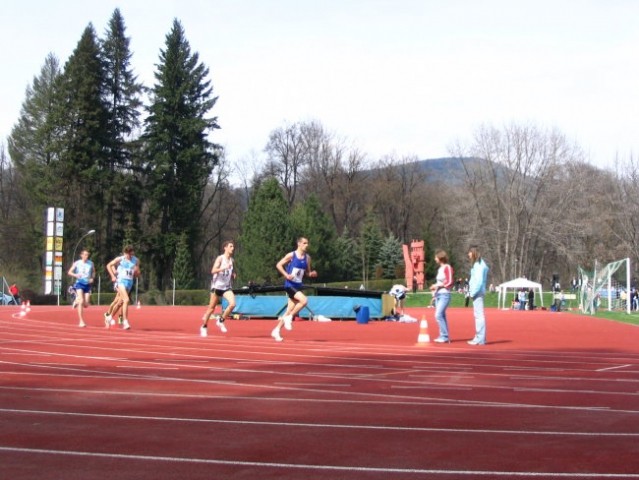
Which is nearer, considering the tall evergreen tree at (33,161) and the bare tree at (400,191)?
the tall evergreen tree at (33,161)

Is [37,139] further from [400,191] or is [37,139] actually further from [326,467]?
[326,467]

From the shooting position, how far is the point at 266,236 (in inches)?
3083

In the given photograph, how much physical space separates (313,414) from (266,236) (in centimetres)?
7096

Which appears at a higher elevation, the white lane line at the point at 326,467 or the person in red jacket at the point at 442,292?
the person in red jacket at the point at 442,292

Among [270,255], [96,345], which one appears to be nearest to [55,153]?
[270,255]

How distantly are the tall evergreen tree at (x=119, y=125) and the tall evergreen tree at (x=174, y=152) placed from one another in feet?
5.39

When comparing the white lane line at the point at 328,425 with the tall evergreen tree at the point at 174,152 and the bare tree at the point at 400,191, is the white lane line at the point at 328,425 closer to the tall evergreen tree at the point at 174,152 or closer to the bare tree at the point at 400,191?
the tall evergreen tree at the point at 174,152

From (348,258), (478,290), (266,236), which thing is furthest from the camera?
(348,258)

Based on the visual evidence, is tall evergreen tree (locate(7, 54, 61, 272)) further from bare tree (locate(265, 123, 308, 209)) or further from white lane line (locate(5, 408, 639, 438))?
white lane line (locate(5, 408, 639, 438))

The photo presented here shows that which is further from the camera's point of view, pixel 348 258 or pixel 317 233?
pixel 348 258

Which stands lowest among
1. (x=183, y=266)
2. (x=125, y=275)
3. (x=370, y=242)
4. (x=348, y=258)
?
(x=125, y=275)

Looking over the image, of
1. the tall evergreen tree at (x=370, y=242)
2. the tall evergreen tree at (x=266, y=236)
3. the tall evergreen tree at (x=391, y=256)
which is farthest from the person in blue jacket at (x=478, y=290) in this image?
the tall evergreen tree at (x=370, y=242)

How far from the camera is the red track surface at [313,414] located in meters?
5.39

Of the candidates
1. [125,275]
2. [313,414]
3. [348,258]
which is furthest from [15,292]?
[313,414]
